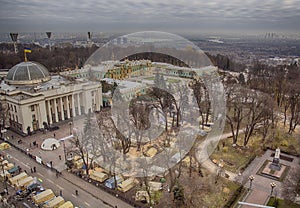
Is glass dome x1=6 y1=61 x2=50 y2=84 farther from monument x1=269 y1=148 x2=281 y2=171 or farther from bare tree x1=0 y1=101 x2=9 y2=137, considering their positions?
monument x1=269 y1=148 x2=281 y2=171

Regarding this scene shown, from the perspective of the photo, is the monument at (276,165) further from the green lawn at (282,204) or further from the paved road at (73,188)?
the paved road at (73,188)

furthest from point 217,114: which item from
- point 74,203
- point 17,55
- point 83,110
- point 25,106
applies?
point 17,55

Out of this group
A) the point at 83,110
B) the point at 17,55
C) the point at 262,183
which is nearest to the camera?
the point at 262,183

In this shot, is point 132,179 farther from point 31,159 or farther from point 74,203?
point 31,159

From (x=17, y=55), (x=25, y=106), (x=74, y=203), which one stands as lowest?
(x=74, y=203)

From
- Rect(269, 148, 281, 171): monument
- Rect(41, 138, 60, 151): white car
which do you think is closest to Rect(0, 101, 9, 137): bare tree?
Rect(41, 138, 60, 151): white car

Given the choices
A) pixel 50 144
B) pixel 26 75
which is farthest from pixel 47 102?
pixel 50 144

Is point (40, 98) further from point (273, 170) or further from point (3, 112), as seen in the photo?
point (273, 170)
